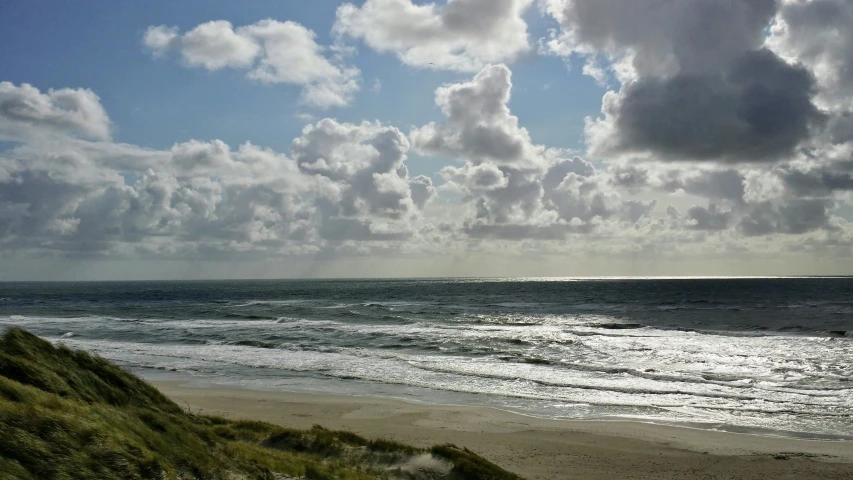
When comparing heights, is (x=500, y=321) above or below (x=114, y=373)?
below

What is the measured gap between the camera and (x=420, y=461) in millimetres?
11289

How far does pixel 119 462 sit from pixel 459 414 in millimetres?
13504

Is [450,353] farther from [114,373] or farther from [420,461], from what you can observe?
[114,373]

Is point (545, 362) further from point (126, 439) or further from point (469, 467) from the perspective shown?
point (126, 439)

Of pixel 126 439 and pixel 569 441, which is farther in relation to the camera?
pixel 569 441

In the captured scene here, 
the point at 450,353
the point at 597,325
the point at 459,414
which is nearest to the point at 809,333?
the point at 597,325

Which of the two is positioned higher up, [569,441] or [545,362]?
[569,441]

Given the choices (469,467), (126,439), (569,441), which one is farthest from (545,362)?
(126,439)

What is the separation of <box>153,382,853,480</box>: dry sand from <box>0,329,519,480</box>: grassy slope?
3.61 meters

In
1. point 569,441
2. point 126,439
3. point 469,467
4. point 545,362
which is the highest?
point 126,439

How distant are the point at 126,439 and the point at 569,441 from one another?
12.2 m

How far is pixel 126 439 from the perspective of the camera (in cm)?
687

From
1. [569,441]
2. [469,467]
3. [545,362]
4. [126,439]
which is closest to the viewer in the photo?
[126,439]

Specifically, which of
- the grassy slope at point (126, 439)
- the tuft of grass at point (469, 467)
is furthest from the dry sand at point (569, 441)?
the grassy slope at point (126, 439)
